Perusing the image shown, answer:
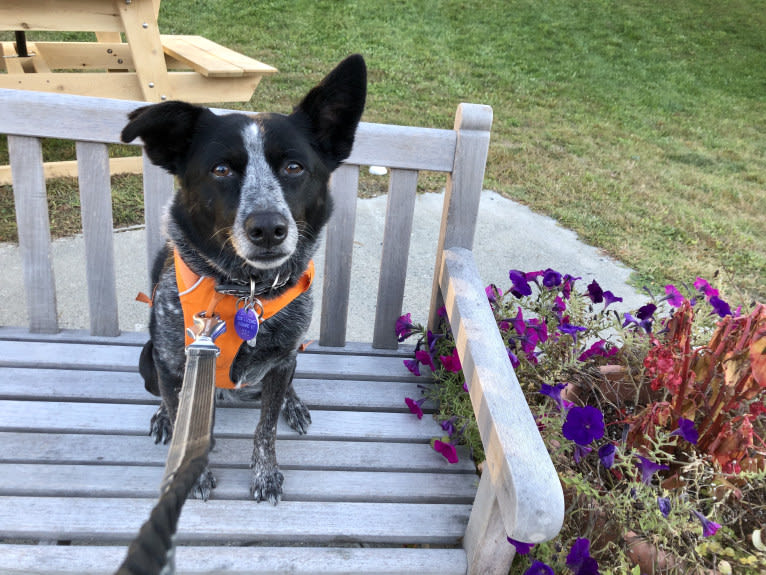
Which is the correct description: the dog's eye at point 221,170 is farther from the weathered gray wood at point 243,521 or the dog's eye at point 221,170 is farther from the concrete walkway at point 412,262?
the concrete walkway at point 412,262

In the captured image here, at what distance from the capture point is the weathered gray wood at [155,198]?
218cm

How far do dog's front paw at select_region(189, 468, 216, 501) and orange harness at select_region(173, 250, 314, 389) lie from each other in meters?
0.30

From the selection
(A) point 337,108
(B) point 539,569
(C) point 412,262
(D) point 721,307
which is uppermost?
(A) point 337,108

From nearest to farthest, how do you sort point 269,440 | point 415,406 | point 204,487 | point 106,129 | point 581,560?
point 581,560 → point 204,487 → point 269,440 → point 106,129 → point 415,406

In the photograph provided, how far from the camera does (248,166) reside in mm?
1732

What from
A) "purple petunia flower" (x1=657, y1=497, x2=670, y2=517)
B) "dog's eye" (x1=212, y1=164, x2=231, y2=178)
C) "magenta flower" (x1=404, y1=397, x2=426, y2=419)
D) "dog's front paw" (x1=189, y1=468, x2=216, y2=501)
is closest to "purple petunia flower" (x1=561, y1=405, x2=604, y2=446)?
"purple petunia flower" (x1=657, y1=497, x2=670, y2=517)

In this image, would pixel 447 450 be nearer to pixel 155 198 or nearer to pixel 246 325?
pixel 246 325

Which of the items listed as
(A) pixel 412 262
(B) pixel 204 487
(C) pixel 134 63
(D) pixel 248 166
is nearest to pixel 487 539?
(B) pixel 204 487

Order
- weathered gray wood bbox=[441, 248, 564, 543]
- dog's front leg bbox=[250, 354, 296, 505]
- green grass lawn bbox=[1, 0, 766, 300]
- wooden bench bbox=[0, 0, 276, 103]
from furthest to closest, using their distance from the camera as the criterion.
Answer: green grass lawn bbox=[1, 0, 766, 300]
wooden bench bbox=[0, 0, 276, 103]
dog's front leg bbox=[250, 354, 296, 505]
weathered gray wood bbox=[441, 248, 564, 543]

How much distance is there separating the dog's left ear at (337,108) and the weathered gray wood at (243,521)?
3.66 ft

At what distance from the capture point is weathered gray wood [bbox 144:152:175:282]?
7.16 feet

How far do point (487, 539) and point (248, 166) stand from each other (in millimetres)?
1244

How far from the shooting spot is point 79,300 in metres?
3.45

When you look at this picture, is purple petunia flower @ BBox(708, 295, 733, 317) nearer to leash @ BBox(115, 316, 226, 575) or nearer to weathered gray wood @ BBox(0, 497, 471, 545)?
weathered gray wood @ BBox(0, 497, 471, 545)
